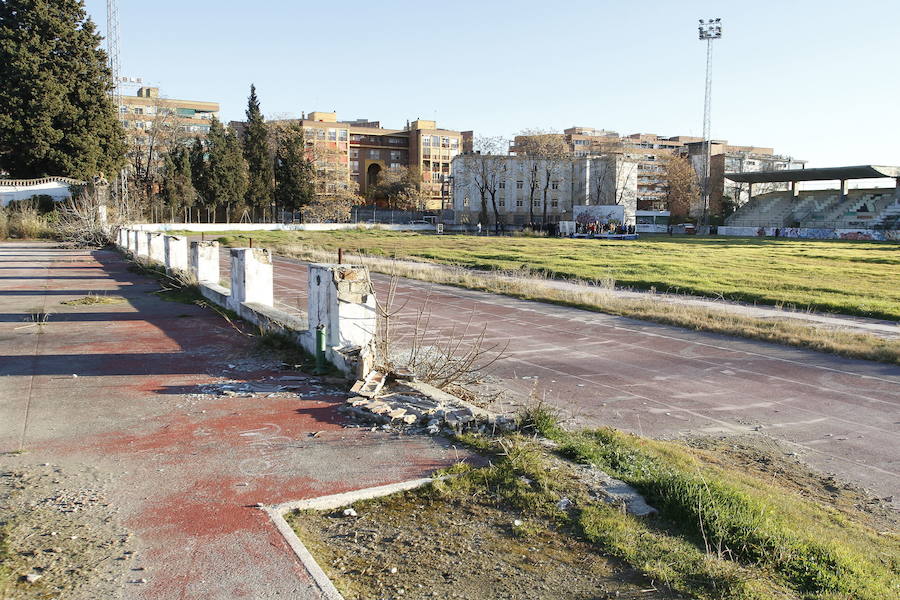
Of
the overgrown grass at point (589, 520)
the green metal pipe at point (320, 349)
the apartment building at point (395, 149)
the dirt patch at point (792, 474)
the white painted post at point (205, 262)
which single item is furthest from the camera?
the apartment building at point (395, 149)

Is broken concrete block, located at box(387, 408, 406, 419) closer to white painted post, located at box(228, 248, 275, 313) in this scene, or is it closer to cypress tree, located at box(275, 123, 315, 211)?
white painted post, located at box(228, 248, 275, 313)

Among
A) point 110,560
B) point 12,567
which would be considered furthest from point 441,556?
point 12,567

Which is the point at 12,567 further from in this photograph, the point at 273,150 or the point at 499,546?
the point at 273,150

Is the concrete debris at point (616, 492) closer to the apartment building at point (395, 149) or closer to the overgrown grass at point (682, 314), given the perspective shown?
the overgrown grass at point (682, 314)

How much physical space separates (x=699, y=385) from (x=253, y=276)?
8.10 m

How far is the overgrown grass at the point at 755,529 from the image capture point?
4.30m

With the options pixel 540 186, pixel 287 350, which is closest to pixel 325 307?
pixel 287 350

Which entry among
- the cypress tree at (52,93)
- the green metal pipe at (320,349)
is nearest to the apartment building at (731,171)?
the cypress tree at (52,93)

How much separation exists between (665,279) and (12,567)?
25.4 m

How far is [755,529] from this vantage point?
464 centimetres

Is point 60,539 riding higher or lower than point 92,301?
lower

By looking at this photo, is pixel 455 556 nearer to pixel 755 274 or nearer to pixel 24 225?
pixel 755 274

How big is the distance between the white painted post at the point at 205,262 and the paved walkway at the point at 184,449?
19.3 feet

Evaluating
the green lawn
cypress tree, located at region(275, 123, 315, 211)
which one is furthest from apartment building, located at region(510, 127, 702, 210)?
the green lawn
